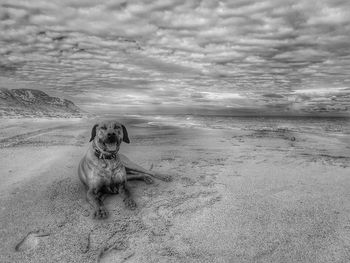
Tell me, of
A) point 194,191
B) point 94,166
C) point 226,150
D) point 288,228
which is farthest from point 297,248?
point 226,150

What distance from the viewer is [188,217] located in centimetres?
388

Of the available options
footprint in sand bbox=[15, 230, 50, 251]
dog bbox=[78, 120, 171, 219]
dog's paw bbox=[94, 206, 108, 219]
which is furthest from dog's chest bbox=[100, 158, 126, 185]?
footprint in sand bbox=[15, 230, 50, 251]

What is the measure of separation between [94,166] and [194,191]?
1.81 meters

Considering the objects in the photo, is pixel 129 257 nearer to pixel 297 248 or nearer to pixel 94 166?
pixel 297 248

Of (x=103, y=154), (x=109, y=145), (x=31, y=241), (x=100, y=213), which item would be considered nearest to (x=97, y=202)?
(x=100, y=213)

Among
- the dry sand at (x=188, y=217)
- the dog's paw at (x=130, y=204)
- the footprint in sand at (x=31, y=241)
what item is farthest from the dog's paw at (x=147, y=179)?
the footprint in sand at (x=31, y=241)

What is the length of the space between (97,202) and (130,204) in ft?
1.63

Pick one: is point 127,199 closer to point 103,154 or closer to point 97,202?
point 97,202

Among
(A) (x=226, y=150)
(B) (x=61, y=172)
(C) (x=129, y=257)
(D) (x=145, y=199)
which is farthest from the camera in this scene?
(A) (x=226, y=150)

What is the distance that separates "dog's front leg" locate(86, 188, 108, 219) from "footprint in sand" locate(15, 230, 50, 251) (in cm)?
70

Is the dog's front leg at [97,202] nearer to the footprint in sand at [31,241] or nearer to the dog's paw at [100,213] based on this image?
the dog's paw at [100,213]

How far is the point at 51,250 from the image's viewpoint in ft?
9.95

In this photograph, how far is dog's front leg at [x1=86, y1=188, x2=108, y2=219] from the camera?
3857 millimetres

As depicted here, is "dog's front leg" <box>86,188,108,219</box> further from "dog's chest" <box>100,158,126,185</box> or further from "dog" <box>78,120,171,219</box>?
"dog's chest" <box>100,158,126,185</box>
